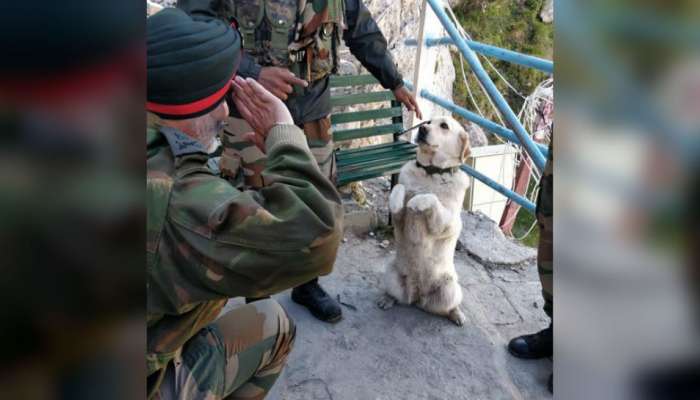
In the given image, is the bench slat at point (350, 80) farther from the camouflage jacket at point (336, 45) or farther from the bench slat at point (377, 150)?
the camouflage jacket at point (336, 45)

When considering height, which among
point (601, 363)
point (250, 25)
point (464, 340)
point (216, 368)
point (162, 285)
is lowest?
point (464, 340)

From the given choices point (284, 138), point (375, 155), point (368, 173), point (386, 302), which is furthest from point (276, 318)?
point (375, 155)

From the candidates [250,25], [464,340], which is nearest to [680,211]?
[250,25]

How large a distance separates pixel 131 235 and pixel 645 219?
0.38 meters

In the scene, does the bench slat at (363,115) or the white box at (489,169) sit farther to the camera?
the white box at (489,169)

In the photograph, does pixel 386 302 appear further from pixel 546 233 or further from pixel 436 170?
pixel 546 233

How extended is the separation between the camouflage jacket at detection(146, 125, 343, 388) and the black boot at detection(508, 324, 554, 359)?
5.50 feet

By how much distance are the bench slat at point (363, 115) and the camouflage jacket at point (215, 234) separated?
2725 mm

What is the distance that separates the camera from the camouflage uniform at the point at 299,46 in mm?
2402

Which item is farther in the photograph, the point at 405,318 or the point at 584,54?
the point at 405,318

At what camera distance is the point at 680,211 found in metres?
0.36

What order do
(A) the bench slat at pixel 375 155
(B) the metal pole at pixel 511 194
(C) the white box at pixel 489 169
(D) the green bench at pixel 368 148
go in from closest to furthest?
(B) the metal pole at pixel 511 194
(D) the green bench at pixel 368 148
(A) the bench slat at pixel 375 155
(C) the white box at pixel 489 169

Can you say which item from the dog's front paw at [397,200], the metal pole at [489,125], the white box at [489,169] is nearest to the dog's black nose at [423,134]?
the dog's front paw at [397,200]

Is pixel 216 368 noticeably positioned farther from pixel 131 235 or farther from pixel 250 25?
pixel 250 25
